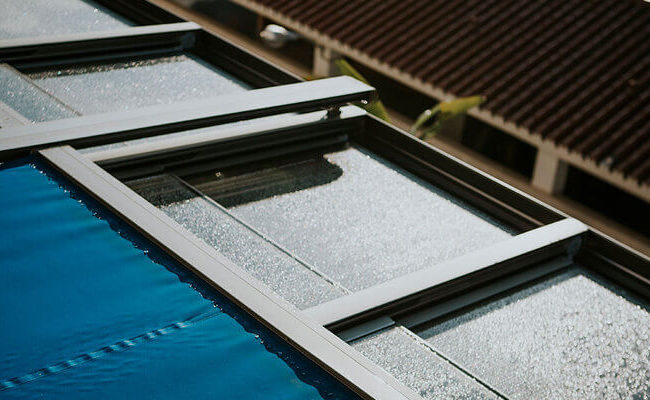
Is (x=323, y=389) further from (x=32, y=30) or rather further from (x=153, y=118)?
(x=32, y=30)

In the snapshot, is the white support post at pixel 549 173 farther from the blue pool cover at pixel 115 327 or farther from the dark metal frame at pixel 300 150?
the blue pool cover at pixel 115 327

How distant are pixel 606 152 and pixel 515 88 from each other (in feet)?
6.35

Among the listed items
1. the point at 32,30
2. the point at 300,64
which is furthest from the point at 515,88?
the point at 32,30

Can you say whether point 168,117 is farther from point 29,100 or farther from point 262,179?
point 29,100

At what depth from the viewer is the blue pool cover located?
2664 millimetres

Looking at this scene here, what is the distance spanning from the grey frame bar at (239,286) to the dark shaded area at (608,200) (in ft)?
35.6

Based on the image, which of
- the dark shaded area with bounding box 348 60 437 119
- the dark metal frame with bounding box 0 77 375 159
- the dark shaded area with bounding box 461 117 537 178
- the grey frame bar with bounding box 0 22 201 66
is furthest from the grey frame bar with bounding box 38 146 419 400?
the dark shaded area with bounding box 348 60 437 119

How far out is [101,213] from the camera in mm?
3592

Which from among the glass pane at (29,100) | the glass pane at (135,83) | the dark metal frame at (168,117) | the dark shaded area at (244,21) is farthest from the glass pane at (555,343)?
the dark shaded area at (244,21)

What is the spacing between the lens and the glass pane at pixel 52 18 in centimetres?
748

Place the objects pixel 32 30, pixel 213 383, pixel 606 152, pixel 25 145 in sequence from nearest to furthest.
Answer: pixel 213 383
pixel 25 145
pixel 32 30
pixel 606 152

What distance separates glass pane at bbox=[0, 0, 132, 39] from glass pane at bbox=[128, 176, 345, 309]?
10.7ft

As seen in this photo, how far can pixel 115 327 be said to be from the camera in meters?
2.92

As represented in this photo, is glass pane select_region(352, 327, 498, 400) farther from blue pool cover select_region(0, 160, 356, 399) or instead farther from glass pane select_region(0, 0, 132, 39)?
glass pane select_region(0, 0, 132, 39)
